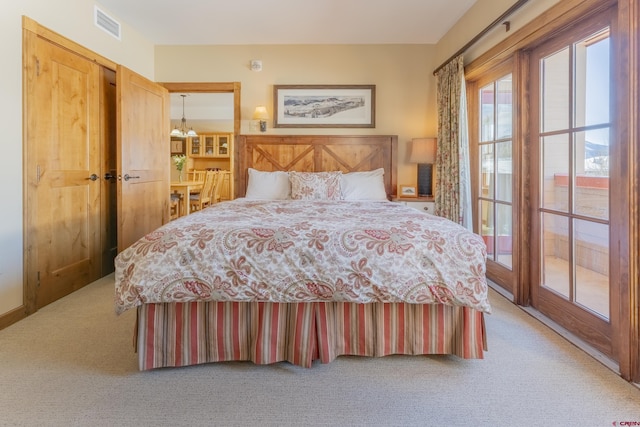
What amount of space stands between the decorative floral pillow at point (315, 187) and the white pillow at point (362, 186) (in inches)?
4.1

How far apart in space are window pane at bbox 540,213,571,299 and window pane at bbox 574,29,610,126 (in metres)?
0.66

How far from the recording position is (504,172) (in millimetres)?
2982

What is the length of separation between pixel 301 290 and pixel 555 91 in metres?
2.17

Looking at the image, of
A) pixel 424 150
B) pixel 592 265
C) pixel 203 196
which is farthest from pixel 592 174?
pixel 203 196

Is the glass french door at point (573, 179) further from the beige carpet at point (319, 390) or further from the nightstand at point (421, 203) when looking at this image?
the nightstand at point (421, 203)

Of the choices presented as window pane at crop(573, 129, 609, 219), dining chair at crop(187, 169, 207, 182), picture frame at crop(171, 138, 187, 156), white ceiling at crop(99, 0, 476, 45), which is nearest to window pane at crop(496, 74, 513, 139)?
window pane at crop(573, 129, 609, 219)

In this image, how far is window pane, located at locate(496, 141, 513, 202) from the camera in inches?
114

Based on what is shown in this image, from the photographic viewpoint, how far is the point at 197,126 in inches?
357

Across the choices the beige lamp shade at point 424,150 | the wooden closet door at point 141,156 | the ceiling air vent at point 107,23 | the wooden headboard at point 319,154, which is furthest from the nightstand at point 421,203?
the ceiling air vent at point 107,23

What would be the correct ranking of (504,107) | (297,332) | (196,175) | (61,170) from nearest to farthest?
(297,332) → (61,170) → (504,107) → (196,175)

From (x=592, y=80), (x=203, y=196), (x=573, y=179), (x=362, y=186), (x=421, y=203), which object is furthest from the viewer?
(x=203, y=196)

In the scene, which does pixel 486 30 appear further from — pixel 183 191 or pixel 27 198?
pixel 183 191

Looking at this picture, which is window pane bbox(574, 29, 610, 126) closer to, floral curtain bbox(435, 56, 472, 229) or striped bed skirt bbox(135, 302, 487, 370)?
floral curtain bbox(435, 56, 472, 229)

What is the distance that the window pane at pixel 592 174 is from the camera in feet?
6.42
